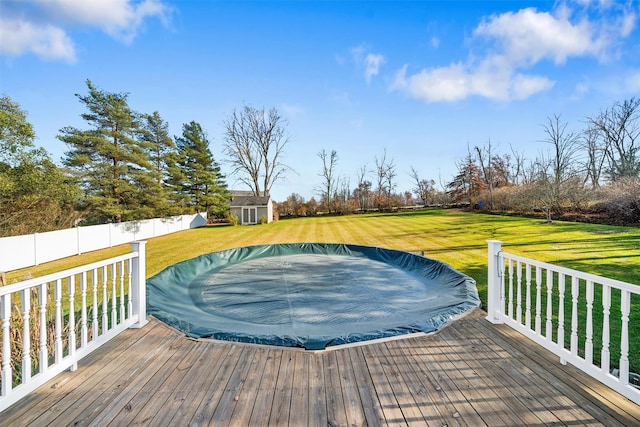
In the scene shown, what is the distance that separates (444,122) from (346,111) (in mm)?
5885

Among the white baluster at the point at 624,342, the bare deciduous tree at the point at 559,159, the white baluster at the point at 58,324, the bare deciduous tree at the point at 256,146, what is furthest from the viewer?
the bare deciduous tree at the point at 256,146

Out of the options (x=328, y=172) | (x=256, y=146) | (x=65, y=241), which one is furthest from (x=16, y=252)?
(x=328, y=172)

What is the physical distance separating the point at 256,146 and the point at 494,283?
1051 inches

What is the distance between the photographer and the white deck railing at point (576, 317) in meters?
1.85

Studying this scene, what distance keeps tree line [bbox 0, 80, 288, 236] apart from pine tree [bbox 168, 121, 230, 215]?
76 millimetres

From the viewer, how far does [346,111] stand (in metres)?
17.9

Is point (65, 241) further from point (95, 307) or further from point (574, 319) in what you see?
point (574, 319)

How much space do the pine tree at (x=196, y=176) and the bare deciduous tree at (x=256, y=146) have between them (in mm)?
3956

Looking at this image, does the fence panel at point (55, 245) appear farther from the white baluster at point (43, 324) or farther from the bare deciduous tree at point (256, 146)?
the bare deciduous tree at point (256, 146)

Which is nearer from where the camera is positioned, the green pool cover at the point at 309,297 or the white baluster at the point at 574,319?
the white baluster at the point at 574,319

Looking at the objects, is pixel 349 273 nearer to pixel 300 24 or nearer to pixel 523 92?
pixel 300 24

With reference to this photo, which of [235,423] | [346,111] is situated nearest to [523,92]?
[346,111]

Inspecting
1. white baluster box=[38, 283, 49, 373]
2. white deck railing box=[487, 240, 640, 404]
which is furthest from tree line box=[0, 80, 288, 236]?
white deck railing box=[487, 240, 640, 404]

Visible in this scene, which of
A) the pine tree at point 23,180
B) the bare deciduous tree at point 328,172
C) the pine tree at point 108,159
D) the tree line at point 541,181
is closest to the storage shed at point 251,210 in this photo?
the tree line at point 541,181
